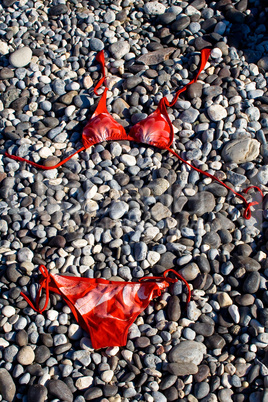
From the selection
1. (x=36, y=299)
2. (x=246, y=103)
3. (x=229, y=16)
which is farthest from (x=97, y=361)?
(x=229, y=16)

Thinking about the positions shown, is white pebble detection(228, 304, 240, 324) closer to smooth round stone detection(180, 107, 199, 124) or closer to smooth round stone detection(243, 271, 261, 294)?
smooth round stone detection(243, 271, 261, 294)

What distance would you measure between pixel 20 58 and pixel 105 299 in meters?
2.68

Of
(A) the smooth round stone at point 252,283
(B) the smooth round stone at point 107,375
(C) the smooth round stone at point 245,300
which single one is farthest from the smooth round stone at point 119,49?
(B) the smooth round stone at point 107,375

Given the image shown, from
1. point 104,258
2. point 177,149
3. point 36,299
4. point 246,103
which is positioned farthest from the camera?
point 246,103

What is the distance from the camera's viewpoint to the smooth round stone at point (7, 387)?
8.23ft

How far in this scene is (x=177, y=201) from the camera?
3365mm

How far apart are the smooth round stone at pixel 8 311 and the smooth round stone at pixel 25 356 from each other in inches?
10.3

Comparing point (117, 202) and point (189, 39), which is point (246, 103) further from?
point (117, 202)

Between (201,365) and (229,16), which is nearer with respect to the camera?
(201,365)

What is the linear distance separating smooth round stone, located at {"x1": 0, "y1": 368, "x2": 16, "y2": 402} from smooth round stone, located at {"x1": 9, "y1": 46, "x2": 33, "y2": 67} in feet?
9.74

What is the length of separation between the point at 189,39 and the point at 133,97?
1056 mm

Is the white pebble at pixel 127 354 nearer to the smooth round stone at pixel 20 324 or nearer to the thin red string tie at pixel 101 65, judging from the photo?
the smooth round stone at pixel 20 324

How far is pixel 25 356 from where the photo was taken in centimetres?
264

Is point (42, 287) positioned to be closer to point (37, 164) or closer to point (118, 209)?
point (118, 209)
